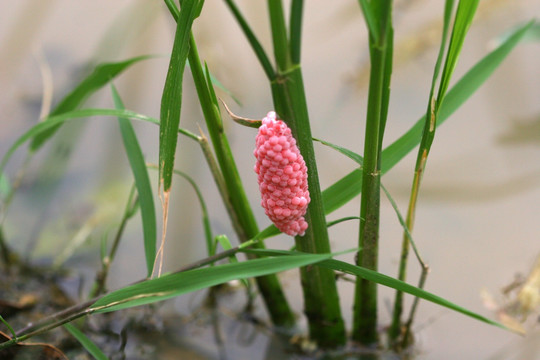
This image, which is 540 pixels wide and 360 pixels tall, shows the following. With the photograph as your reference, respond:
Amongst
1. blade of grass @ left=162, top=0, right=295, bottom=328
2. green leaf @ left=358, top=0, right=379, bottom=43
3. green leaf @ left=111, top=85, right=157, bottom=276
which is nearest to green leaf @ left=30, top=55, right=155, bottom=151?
green leaf @ left=111, top=85, right=157, bottom=276

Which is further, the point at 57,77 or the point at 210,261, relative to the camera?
the point at 57,77

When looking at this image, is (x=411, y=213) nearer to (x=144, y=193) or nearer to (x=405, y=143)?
(x=405, y=143)

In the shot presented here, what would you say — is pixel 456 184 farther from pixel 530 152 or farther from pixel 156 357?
pixel 156 357

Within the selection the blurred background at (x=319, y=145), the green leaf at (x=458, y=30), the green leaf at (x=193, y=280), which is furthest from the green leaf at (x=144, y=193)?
the green leaf at (x=458, y=30)

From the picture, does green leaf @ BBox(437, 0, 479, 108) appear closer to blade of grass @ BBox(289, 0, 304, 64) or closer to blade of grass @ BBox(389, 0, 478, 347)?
blade of grass @ BBox(389, 0, 478, 347)

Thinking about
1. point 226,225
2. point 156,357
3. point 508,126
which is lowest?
point 156,357

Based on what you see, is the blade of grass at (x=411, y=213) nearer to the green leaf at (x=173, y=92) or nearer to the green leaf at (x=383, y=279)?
the green leaf at (x=383, y=279)

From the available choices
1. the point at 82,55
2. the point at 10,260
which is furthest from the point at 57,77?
the point at 10,260
